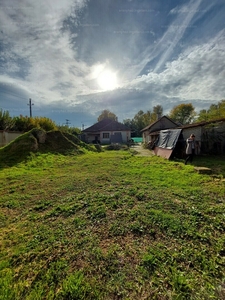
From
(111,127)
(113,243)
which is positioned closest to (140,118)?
(111,127)

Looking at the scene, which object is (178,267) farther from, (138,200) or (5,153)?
(5,153)

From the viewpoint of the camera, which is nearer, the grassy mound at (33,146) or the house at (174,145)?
A: the grassy mound at (33,146)

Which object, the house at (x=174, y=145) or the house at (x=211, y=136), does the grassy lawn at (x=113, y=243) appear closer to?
the house at (x=174, y=145)

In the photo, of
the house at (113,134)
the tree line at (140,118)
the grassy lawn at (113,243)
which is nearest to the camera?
the grassy lawn at (113,243)

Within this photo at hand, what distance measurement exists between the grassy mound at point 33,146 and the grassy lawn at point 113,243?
4.87 m

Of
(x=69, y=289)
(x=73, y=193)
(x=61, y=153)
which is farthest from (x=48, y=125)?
(x=69, y=289)

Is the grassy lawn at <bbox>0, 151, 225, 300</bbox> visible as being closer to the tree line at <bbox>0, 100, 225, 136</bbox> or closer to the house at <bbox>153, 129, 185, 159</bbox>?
the house at <bbox>153, 129, 185, 159</bbox>

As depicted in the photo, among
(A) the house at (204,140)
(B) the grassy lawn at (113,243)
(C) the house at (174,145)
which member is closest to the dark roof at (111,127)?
(C) the house at (174,145)

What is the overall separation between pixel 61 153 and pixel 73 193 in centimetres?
694

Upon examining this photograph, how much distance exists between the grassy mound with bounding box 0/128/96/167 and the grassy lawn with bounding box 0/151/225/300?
16.0 feet

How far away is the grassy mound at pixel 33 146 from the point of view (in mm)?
8370

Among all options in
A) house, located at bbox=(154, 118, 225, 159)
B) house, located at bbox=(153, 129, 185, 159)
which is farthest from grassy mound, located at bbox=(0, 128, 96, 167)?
house, located at bbox=(154, 118, 225, 159)

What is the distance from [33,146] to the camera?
9.57 metres

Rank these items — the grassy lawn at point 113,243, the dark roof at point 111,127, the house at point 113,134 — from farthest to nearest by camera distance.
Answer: the dark roof at point 111,127
the house at point 113,134
the grassy lawn at point 113,243
